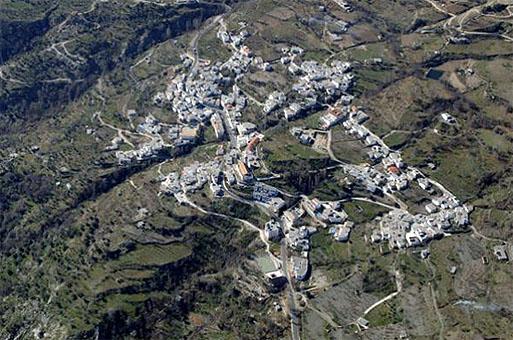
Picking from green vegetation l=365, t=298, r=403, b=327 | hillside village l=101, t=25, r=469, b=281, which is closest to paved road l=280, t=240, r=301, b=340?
hillside village l=101, t=25, r=469, b=281

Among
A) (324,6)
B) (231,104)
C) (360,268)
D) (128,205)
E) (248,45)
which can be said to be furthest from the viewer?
(324,6)

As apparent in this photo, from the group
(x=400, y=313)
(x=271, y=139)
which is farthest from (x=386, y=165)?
(x=400, y=313)

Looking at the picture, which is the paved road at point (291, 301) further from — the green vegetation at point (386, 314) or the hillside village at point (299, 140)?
the green vegetation at point (386, 314)

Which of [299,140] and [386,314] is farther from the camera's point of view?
[299,140]

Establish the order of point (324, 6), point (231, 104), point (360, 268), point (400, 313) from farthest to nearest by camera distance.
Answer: point (324, 6), point (231, 104), point (360, 268), point (400, 313)

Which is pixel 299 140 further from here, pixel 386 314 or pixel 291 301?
pixel 386 314

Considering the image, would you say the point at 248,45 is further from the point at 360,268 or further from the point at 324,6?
the point at 360,268

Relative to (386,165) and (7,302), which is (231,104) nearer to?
(386,165)

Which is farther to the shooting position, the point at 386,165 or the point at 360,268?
the point at 386,165

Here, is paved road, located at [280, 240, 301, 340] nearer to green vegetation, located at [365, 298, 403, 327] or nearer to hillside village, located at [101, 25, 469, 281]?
hillside village, located at [101, 25, 469, 281]

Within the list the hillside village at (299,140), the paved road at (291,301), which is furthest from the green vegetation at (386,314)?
the hillside village at (299,140)

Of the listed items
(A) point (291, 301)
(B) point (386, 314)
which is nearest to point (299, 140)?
(A) point (291, 301)
